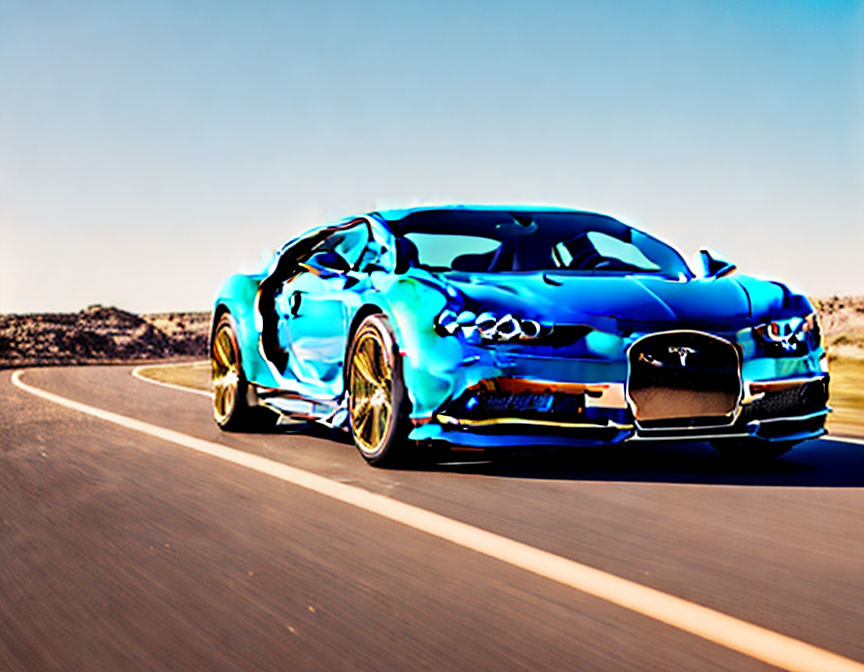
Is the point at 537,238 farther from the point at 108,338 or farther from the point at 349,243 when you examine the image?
the point at 108,338

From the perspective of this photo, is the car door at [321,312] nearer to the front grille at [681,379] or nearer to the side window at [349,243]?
the side window at [349,243]

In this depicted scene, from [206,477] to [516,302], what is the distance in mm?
1860

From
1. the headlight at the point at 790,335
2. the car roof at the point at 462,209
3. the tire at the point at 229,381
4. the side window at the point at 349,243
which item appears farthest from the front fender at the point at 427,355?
the tire at the point at 229,381

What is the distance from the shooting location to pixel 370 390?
6938 mm

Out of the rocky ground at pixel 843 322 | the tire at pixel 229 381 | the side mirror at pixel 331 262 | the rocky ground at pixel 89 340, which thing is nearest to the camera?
the side mirror at pixel 331 262

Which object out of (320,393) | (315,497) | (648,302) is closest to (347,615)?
(315,497)

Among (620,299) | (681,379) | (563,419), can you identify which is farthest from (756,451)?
(563,419)

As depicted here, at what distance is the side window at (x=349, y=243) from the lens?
767 centimetres

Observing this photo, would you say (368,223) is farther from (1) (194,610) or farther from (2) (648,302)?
(1) (194,610)

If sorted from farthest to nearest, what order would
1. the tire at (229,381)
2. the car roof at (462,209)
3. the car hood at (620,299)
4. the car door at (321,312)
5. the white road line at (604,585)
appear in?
the tire at (229,381), the car roof at (462,209), the car door at (321,312), the car hood at (620,299), the white road line at (604,585)

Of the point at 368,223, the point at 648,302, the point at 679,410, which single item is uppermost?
the point at 368,223

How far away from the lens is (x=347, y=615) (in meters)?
3.73

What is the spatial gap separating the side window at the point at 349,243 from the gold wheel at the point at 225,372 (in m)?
1.08

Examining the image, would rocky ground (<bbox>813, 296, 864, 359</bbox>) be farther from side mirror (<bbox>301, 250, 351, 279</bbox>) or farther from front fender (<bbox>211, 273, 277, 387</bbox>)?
side mirror (<bbox>301, 250, 351, 279</bbox>)
